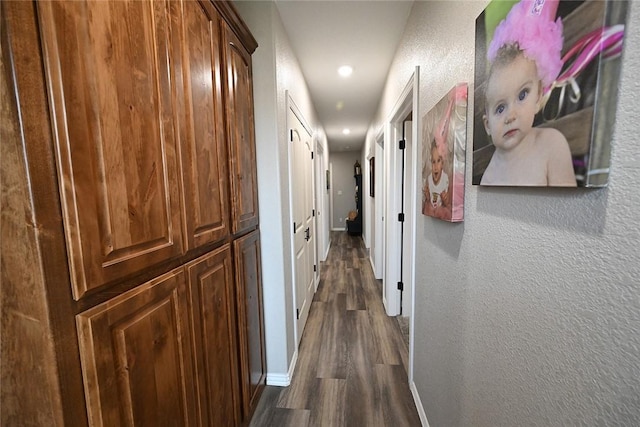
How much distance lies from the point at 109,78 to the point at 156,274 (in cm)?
52

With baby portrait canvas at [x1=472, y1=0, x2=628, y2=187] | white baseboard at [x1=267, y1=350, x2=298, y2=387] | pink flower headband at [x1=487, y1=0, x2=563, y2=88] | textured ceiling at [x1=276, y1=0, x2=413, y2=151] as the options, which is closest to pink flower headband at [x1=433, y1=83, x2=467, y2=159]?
baby portrait canvas at [x1=472, y1=0, x2=628, y2=187]

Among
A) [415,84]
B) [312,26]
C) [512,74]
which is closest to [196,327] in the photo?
[512,74]

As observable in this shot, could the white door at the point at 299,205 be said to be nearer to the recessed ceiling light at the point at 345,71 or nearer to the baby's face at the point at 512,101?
the recessed ceiling light at the point at 345,71

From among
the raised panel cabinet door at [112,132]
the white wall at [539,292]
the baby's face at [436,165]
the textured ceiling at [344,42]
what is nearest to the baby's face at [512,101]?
the white wall at [539,292]

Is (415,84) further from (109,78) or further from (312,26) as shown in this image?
(109,78)

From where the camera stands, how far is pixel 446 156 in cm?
106

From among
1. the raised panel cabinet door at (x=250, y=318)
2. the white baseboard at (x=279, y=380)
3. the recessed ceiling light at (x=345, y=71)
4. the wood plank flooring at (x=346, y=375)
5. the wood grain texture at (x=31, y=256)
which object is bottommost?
the wood plank flooring at (x=346, y=375)

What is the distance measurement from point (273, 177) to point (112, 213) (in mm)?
1061

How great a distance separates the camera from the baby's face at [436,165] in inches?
44.6

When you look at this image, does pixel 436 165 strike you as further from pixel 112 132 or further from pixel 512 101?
pixel 112 132

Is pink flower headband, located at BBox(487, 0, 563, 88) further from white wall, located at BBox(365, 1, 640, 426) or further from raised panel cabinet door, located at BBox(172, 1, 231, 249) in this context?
raised panel cabinet door, located at BBox(172, 1, 231, 249)

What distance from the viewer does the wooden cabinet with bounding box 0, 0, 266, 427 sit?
0.46 m

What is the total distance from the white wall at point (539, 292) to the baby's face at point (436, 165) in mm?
211

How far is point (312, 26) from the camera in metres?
1.79
